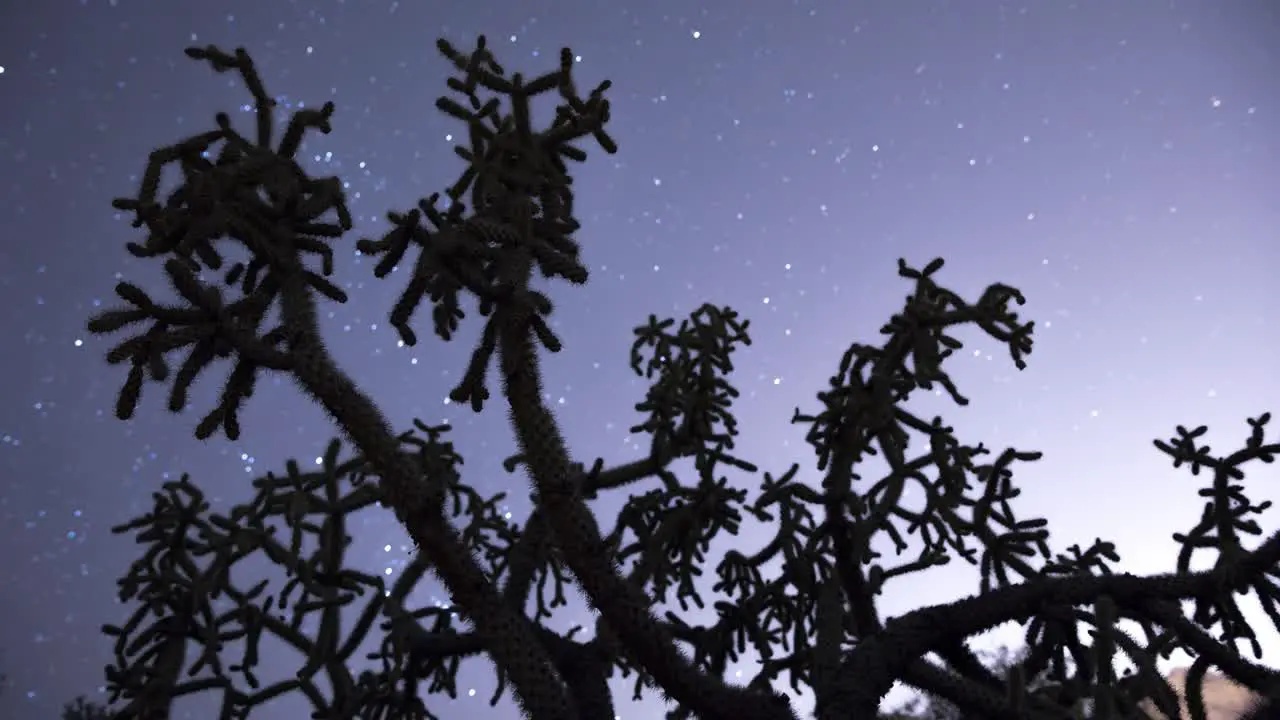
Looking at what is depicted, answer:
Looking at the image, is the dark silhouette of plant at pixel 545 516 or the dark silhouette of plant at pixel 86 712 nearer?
the dark silhouette of plant at pixel 545 516

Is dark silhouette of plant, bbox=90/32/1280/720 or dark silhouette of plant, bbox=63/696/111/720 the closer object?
dark silhouette of plant, bbox=90/32/1280/720

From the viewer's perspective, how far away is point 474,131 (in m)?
5.06

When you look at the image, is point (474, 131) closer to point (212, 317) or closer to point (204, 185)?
point (204, 185)

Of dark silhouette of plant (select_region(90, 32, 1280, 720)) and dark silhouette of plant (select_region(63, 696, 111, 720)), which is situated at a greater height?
dark silhouette of plant (select_region(63, 696, 111, 720))

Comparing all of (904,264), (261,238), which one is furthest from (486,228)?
(904,264)

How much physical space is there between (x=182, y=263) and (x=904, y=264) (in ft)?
13.3

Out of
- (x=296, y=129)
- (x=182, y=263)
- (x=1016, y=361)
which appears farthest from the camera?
(x=1016, y=361)

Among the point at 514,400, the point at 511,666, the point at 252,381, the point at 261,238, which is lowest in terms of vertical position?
the point at 511,666

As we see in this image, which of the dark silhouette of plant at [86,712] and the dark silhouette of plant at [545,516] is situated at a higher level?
the dark silhouette of plant at [86,712]

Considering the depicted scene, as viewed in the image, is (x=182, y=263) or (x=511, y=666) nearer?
(x=182, y=263)

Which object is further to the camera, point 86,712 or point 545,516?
point 86,712

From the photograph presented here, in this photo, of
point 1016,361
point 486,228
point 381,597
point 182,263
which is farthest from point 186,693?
point 1016,361

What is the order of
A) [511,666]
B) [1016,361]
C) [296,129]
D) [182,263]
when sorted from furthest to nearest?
[1016,361], [296,129], [511,666], [182,263]

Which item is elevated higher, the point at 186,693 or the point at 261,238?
the point at 261,238
